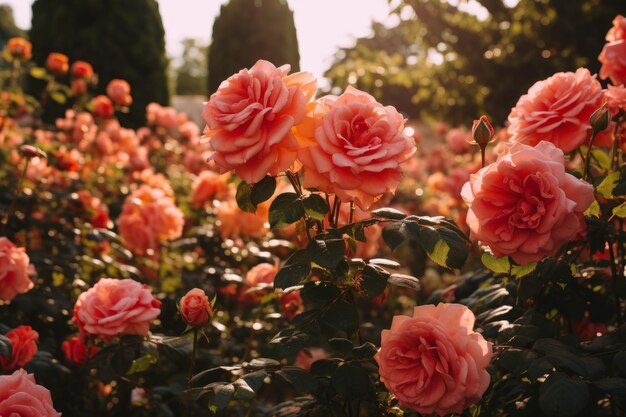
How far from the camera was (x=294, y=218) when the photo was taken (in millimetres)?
1234

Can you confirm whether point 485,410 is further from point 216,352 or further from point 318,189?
point 216,352

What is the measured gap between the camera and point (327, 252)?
1180 mm

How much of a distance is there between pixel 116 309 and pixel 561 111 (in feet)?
3.27

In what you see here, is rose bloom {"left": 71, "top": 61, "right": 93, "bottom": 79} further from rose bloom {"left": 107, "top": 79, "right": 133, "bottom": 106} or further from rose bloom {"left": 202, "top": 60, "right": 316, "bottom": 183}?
rose bloom {"left": 202, "top": 60, "right": 316, "bottom": 183}

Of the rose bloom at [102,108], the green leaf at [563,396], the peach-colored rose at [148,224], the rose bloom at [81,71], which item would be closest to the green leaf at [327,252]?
the green leaf at [563,396]

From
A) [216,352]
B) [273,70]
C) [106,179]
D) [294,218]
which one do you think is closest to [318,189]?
[294,218]

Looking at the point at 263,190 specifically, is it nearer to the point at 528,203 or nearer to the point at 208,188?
the point at 528,203

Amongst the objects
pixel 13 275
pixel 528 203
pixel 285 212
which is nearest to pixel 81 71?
pixel 13 275

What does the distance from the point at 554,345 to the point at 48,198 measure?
79.9 inches

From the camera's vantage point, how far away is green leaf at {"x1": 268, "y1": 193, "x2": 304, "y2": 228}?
1239 millimetres

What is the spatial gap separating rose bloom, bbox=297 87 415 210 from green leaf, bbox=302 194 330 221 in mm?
30

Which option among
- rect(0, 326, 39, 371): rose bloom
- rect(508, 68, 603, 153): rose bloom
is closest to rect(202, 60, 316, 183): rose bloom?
rect(508, 68, 603, 153): rose bloom

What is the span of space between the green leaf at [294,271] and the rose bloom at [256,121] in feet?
0.52

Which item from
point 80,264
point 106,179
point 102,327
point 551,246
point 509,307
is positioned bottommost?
point 106,179
